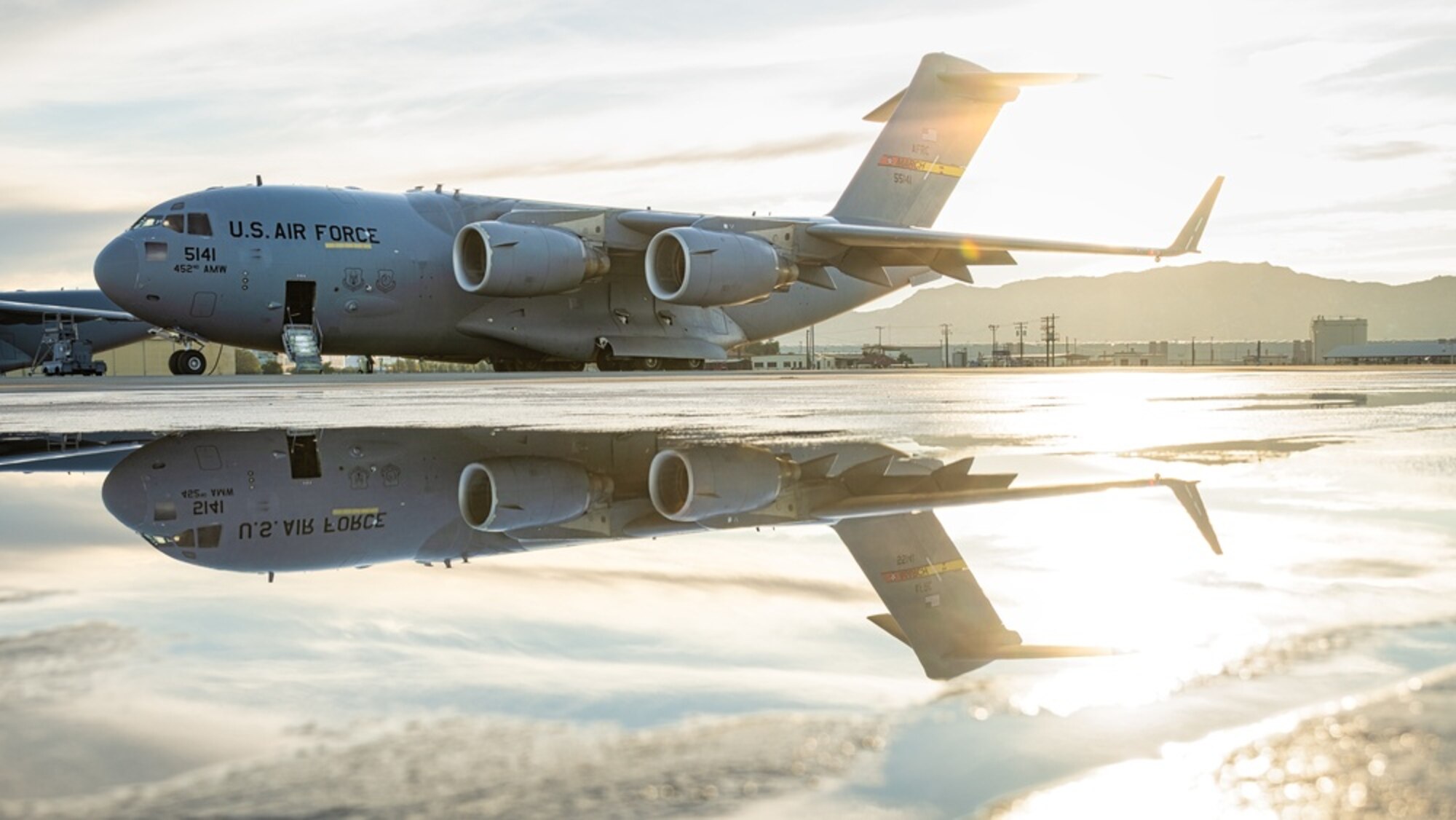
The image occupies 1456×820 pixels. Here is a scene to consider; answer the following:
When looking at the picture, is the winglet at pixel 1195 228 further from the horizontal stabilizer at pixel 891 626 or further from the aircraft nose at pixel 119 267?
the horizontal stabilizer at pixel 891 626

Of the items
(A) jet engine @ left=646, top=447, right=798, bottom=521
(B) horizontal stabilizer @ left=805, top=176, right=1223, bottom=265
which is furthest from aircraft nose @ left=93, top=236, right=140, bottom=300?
(A) jet engine @ left=646, top=447, right=798, bottom=521

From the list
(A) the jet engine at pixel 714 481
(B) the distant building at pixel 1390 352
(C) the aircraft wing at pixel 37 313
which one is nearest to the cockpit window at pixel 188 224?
(C) the aircraft wing at pixel 37 313

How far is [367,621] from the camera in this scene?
1.83 meters

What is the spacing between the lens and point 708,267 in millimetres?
20422

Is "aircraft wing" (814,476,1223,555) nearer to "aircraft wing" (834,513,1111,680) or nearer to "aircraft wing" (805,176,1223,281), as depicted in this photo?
"aircraft wing" (834,513,1111,680)

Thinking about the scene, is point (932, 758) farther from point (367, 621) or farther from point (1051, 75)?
point (1051, 75)

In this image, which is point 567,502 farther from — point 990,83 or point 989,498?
point 990,83

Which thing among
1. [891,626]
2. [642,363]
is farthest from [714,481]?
[642,363]

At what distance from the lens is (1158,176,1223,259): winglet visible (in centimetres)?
2277

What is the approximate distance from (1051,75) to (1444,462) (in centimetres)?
2099

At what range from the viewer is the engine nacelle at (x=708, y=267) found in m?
20.4

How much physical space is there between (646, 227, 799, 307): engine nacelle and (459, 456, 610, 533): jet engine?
52.1ft

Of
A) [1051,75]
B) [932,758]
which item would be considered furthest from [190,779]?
[1051,75]

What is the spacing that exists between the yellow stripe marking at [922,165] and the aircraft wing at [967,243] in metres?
2.68
